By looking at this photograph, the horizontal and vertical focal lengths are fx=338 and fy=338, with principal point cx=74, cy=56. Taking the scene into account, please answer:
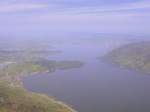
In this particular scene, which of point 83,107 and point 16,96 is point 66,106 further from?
point 16,96

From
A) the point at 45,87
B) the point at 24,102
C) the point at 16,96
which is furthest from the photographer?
the point at 45,87

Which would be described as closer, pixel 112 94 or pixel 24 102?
pixel 24 102

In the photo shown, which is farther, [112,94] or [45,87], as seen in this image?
[45,87]

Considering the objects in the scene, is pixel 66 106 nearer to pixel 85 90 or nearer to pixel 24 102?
pixel 24 102

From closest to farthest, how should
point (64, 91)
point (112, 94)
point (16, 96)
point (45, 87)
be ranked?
point (16, 96)
point (112, 94)
point (64, 91)
point (45, 87)

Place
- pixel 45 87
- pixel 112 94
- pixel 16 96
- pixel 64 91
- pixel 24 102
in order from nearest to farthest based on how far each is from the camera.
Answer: pixel 24 102
pixel 16 96
pixel 112 94
pixel 64 91
pixel 45 87

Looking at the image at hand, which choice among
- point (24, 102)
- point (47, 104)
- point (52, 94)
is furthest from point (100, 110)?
point (52, 94)

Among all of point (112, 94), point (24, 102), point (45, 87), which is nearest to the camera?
point (24, 102)

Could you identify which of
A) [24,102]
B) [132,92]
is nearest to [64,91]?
[132,92]
